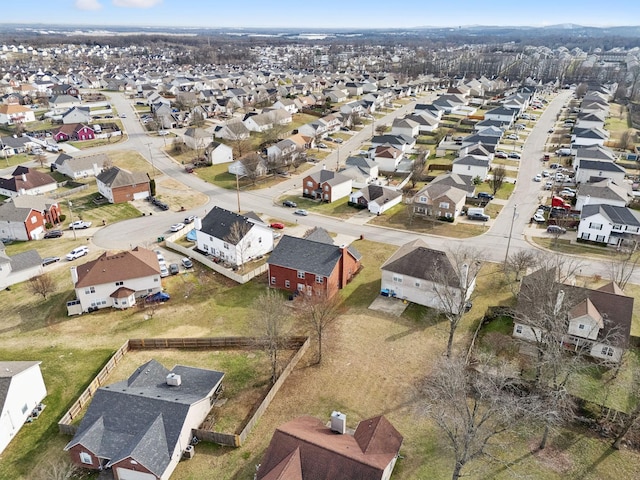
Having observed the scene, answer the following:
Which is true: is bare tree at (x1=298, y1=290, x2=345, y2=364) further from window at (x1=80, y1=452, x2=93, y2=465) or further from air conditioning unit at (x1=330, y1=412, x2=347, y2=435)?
window at (x1=80, y1=452, x2=93, y2=465)

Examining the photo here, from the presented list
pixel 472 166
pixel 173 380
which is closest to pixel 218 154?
pixel 472 166

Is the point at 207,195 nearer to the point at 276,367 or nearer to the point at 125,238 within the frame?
the point at 125,238

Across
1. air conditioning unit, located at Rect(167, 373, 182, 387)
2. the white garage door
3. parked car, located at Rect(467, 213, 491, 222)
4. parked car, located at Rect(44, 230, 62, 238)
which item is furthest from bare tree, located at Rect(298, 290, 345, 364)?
parked car, located at Rect(44, 230, 62, 238)

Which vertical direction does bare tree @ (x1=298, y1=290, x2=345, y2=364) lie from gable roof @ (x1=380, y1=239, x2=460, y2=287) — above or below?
below

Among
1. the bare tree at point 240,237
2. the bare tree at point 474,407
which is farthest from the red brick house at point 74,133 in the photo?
the bare tree at point 474,407

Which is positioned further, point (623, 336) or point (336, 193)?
point (336, 193)

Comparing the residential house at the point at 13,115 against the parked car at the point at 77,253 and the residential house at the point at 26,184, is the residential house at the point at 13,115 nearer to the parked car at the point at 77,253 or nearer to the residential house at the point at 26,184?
the residential house at the point at 26,184

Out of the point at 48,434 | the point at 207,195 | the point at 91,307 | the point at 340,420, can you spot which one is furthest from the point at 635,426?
the point at 207,195
